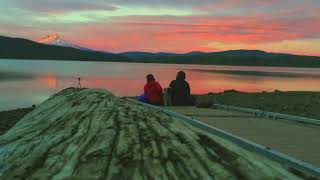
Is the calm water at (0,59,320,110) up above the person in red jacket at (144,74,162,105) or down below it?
below

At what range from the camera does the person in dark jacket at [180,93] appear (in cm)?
1869

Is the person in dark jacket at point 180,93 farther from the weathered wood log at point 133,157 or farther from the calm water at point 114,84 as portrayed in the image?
the calm water at point 114,84

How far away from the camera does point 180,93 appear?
1878 cm

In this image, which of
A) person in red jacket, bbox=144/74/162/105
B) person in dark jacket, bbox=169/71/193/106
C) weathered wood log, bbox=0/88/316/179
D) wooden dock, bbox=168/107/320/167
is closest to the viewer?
weathered wood log, bbox=0/88/316/179

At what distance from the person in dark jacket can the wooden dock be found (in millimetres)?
3306

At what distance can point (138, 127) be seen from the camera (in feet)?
21.3

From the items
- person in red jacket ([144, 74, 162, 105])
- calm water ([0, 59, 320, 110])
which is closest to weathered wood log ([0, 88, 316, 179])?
person in red jacket ([144, 74, 162, 105])

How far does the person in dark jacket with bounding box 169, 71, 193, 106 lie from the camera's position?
61.3ft

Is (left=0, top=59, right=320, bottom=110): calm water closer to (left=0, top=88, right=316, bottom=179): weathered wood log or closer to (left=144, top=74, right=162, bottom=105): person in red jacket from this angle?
(left=144, top=74, right=162, bottom=105): person in red jacket

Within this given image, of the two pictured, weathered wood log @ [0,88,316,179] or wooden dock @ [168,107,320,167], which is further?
wooden dock @ [168,107,320,167]

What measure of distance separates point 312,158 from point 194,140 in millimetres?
2854

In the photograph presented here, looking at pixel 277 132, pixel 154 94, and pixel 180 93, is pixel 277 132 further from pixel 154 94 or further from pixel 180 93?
pixel 180 93

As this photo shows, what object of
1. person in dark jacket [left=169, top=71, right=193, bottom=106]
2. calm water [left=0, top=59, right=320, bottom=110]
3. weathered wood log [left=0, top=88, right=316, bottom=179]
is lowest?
calm water [left=0, top=59, right=320, bottom=110]

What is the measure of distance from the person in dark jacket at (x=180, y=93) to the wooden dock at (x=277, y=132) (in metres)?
3.31
